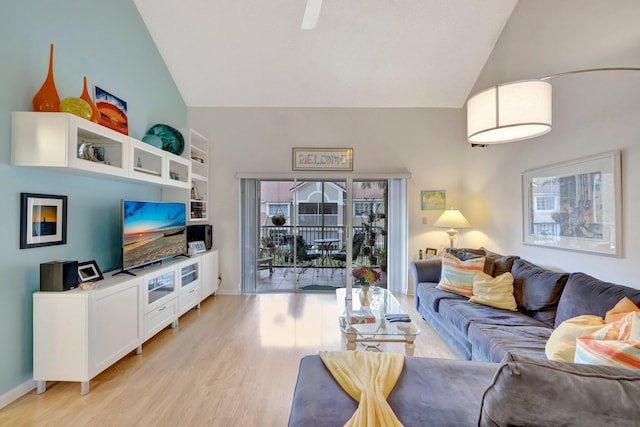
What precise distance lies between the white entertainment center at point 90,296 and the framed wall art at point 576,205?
12.6 ft

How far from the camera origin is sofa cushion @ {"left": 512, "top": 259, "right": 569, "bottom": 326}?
7.49ft

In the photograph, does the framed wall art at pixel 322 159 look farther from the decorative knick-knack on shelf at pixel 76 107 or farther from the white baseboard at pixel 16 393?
the white baseboard at pixel 16 393

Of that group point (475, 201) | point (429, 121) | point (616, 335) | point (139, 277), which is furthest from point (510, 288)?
point (139, 277)

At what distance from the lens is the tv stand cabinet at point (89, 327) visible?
6.57ft

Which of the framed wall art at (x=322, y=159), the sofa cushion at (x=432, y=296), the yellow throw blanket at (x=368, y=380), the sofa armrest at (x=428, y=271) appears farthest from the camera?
the framed wall art at (x=322, y=159)

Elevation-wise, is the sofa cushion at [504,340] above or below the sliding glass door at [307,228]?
below

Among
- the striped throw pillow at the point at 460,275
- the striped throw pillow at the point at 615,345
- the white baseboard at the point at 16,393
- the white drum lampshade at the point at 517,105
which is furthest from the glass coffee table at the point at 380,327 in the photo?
the white baseboard at the point at 16,393

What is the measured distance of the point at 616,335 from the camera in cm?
136

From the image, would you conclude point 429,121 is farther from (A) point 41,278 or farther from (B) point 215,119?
(A) point 41,278

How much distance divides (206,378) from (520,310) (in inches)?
109

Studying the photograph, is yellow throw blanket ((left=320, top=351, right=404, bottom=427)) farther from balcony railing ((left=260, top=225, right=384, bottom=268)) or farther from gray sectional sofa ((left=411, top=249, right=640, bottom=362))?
balcony railing ((left=260, top=225, right=384, bottom=268))

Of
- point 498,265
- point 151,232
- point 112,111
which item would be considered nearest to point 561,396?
point 498,265

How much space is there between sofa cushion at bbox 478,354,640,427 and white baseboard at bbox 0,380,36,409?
9.32 feet

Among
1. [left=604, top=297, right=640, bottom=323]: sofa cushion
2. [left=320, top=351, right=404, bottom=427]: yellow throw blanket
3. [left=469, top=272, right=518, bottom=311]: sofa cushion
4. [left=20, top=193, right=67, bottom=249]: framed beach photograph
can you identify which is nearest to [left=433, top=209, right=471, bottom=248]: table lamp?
[left=469, top=272, right=518, bottom=311]: sofa cushion
